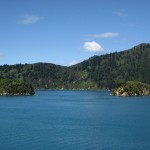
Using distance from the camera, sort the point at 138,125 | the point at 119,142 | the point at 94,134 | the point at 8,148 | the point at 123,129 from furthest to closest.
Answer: the point at 138,125 → the point at 123,129 → the point at 94,134 → the point at 119,142 → the point at 8,148

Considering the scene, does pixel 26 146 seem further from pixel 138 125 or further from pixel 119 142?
pixel 138 125

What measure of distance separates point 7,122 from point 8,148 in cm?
5908

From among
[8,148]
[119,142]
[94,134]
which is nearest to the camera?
[8,148]

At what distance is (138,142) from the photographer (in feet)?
372

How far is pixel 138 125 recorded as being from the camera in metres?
155

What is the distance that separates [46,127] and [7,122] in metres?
23.3

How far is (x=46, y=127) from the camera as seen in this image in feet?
477

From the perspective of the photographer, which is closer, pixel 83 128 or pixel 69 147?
pixel 69 147

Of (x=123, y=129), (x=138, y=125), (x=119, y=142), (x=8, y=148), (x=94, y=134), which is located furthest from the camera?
(x=138, y=125)

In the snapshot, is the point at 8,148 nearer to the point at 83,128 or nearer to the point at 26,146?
the point at 26,146

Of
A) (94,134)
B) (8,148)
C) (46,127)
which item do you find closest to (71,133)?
(94,134)

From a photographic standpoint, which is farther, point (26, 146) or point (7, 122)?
point (7, 122)

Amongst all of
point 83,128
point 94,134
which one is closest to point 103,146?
point 94,134

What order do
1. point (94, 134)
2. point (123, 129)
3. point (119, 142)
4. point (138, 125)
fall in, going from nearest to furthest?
point (119, 142)
point (94, 134)
point (123, 129)
point (138, 125)
